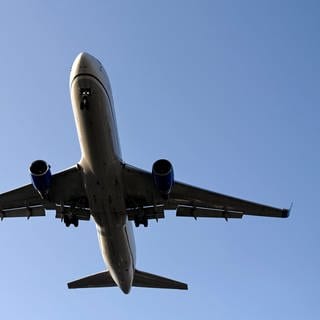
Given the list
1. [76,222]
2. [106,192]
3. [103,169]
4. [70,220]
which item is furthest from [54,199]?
[103,169]

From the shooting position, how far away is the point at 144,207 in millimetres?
24891

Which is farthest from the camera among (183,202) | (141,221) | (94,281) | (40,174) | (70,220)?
(94,281)

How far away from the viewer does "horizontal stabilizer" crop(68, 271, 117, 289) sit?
28.8m

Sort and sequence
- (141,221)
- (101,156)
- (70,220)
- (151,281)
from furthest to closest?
(151,281) < (70,220) < (141,221) < (101,156)

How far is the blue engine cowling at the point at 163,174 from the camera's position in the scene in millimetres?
21844

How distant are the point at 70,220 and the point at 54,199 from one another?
1.70m

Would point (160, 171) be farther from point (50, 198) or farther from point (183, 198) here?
point (50, 198)

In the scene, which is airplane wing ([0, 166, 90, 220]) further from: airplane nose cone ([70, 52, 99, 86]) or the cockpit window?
airplane nose cone ([70, 52, 99, 86])

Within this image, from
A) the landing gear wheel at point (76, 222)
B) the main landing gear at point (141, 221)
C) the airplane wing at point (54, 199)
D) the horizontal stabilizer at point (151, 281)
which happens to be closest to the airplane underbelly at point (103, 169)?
the main landing gear at point (141, 221)

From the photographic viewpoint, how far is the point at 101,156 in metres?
20.8

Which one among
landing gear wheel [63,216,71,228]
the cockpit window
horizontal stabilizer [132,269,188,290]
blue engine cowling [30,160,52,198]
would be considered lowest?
horizontal stabilizer [132,269,188,290]

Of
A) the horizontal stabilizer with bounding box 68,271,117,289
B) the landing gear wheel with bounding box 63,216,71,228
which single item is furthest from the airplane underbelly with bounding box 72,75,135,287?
the horizontal stabilizer with bounding box 68,271,117,289

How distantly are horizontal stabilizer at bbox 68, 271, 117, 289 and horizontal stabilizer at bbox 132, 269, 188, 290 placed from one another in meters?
1.32

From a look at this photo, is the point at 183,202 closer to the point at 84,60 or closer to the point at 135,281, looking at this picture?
the point at 135,281
